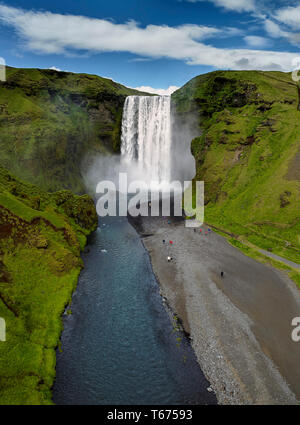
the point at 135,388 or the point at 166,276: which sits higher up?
the point at 166,276

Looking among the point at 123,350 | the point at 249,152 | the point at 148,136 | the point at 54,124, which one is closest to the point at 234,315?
the point at 123,350

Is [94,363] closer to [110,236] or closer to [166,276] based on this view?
[166,276]

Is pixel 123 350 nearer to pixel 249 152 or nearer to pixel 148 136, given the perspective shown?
pixel 249 152

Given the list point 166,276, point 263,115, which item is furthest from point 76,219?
point 263,115

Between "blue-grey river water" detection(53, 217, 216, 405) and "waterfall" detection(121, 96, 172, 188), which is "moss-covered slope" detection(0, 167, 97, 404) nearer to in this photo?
"blue-grey river water" detection(53, 217, 216, 405)

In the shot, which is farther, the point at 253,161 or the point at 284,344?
the point at 253,161

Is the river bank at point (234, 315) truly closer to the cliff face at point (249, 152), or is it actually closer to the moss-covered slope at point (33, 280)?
the cliff face at point (249, 152)
